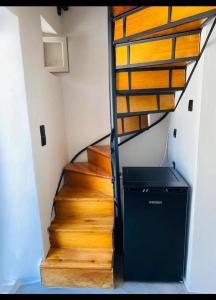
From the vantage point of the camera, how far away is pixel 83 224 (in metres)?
1.98

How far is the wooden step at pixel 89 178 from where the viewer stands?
87.1 inches

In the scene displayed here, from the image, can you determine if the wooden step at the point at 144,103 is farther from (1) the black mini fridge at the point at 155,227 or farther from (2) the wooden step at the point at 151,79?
(1) the black mini fridge at the point at 155,227

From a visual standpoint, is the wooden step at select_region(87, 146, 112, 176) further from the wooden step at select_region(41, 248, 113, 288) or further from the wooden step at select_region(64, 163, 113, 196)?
the wooden step at select_region(41, 248, 113, 288)

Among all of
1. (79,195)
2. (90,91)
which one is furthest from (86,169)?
(90,91)

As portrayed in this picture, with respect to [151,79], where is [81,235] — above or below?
below

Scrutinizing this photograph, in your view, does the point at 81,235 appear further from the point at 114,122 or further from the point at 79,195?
the point at 114,122

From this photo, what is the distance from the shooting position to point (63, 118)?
8.51 feet

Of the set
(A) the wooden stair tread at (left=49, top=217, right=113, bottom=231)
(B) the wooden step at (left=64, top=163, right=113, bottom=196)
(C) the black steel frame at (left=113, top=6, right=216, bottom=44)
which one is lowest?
(A) the wooden stair tread at (left=49, top=217, right=113, bottom=231)

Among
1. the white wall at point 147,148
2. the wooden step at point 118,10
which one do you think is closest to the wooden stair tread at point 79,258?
the white wall at point 147,148

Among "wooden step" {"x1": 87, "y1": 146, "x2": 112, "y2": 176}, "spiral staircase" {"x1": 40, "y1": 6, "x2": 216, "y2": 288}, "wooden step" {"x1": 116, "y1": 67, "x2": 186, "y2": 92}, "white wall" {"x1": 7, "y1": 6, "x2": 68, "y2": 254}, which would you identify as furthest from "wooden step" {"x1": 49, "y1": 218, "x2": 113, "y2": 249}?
"wooden step" {"x1": 116, "y1": 67, "x2": 186, "y2": 92}

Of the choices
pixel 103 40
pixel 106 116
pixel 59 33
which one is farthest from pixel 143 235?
pixel 59 33

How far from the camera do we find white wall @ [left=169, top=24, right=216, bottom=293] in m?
1.43

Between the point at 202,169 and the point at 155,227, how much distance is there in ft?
2.08

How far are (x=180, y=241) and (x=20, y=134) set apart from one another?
162 centimetres
